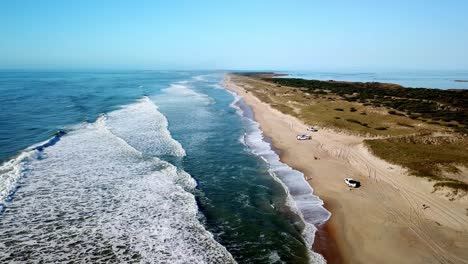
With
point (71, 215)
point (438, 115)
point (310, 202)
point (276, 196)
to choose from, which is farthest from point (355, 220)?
point (438, 115)

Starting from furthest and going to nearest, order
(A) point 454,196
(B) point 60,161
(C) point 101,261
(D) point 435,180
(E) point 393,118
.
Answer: (E) point 393,118 < (B) point 60,161 < (D) point 435,180 < (A) point 454,196 < (C) point 101,261

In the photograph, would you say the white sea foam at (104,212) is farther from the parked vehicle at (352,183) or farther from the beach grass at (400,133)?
the beach grass at (400,133)

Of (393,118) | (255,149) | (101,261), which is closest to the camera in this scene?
(101,261)

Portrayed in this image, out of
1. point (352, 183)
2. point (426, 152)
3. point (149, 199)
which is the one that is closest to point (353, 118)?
point (426, 152)

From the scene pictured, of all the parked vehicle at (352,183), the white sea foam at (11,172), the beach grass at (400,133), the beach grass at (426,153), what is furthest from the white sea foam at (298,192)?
the white sea foam at (11,172)

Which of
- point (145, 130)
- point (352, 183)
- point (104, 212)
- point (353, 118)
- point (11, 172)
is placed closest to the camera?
point (104, 212)

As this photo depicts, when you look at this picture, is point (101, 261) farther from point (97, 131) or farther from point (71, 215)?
point (97, 131)

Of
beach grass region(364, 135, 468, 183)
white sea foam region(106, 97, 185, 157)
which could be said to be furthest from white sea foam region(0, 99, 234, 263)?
beach grass region(364, 135, 468, 183)

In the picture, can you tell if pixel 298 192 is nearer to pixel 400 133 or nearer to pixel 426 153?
pixel 426 153
